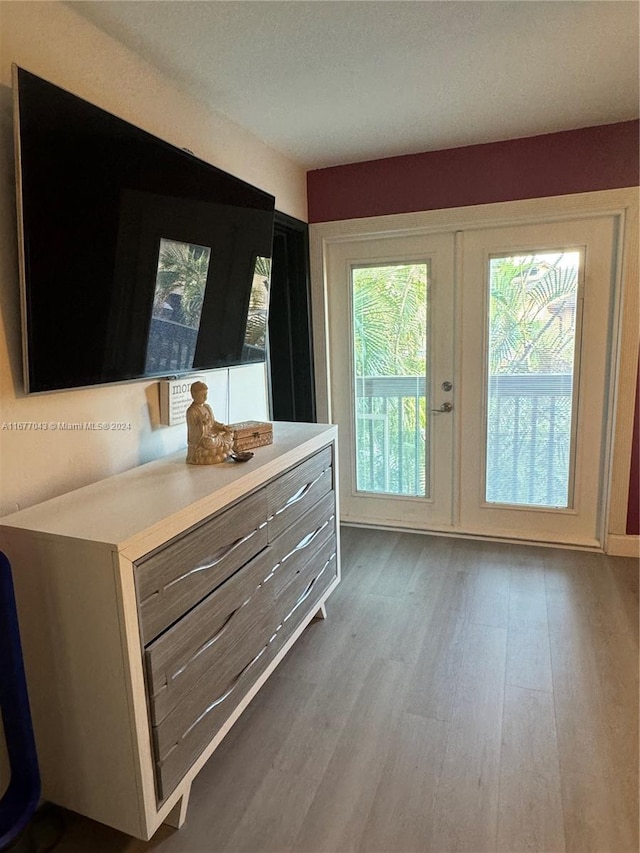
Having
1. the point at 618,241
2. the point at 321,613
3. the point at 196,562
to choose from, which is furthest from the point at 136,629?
the point at 618,241

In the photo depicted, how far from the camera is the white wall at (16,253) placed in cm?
140

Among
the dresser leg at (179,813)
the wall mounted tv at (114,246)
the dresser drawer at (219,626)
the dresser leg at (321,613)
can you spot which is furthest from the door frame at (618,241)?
the dresser leg at (179,813)

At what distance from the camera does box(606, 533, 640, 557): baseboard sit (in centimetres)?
297

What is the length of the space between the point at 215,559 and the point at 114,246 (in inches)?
38.7

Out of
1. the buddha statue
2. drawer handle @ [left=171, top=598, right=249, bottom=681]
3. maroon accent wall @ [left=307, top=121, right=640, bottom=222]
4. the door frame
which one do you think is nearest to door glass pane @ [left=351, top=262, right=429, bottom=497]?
the door frame

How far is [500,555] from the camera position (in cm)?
307

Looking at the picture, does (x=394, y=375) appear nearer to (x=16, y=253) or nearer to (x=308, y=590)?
(x=308, y=590)

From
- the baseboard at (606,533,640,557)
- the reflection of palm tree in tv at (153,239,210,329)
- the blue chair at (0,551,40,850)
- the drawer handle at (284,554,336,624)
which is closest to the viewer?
the blue chair at (0,551,40,850)

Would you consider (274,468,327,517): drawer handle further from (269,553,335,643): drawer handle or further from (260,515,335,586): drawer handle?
(269,553,335,643): drawer handle

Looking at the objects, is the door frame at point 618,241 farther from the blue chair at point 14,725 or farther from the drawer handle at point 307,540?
the blue chair at point 14,725

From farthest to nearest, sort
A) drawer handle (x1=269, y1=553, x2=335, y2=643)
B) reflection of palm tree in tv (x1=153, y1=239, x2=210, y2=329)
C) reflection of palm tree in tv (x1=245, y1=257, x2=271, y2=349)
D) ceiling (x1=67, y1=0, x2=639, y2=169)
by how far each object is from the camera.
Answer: reflection of palm tree in tv (x1=245, y1=257, x2=271, y2=349) < drawer handle (x1=269, y1=553, x2=335, y2=643) < reflection of palm tree in tv (x1=153, y1=239, x2=210, y2=329) < ceiling (x1=67, y1=0, x2=639, y2=169)

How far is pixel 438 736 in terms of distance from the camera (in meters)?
1.75

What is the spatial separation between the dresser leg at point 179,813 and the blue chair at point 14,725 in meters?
0.41

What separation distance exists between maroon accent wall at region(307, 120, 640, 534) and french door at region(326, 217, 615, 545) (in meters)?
0.18
